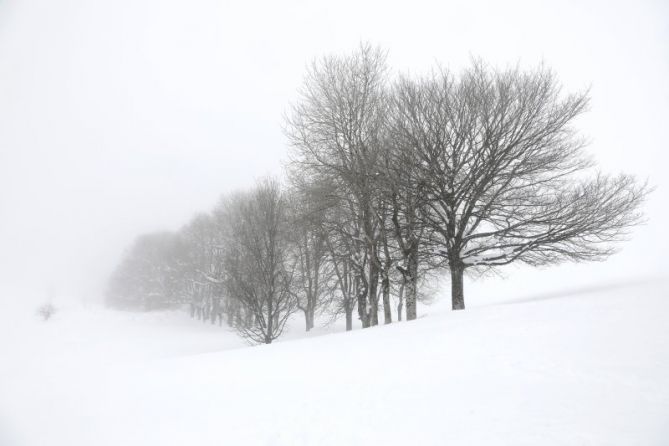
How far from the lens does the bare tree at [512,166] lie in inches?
453

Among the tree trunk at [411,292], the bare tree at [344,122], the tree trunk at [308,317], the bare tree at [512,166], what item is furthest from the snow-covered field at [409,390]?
the tree trunk at [308,317]

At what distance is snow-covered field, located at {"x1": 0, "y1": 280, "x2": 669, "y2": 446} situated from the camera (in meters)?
3.34

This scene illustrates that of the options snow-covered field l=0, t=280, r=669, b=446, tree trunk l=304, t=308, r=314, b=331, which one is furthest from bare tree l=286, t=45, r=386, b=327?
tree trunk l=304, t=308, r=314, b=331

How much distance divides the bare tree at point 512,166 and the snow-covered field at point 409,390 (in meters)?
4.77

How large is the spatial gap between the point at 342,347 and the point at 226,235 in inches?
1084

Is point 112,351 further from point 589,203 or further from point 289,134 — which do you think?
Result: point 589,203

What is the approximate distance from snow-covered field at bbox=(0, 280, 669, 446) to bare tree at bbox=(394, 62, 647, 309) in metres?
4.77

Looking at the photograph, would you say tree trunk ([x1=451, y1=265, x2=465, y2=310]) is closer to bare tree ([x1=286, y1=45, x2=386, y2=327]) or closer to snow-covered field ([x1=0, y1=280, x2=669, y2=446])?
bare tree ([x1=286, y1=45, x2=386, y2=327])

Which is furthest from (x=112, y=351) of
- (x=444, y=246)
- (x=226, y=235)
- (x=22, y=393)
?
(x=444, y=246)

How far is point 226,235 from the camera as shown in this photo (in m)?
32.3

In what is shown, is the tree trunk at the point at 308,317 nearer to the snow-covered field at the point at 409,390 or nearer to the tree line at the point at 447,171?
the tree line at the point at 447,171

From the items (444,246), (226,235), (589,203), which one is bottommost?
(444,246)

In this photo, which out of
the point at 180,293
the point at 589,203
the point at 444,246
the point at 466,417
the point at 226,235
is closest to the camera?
the point at 466,417

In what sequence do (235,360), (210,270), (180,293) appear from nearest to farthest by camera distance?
(235,360), (210,270), (180,293)
